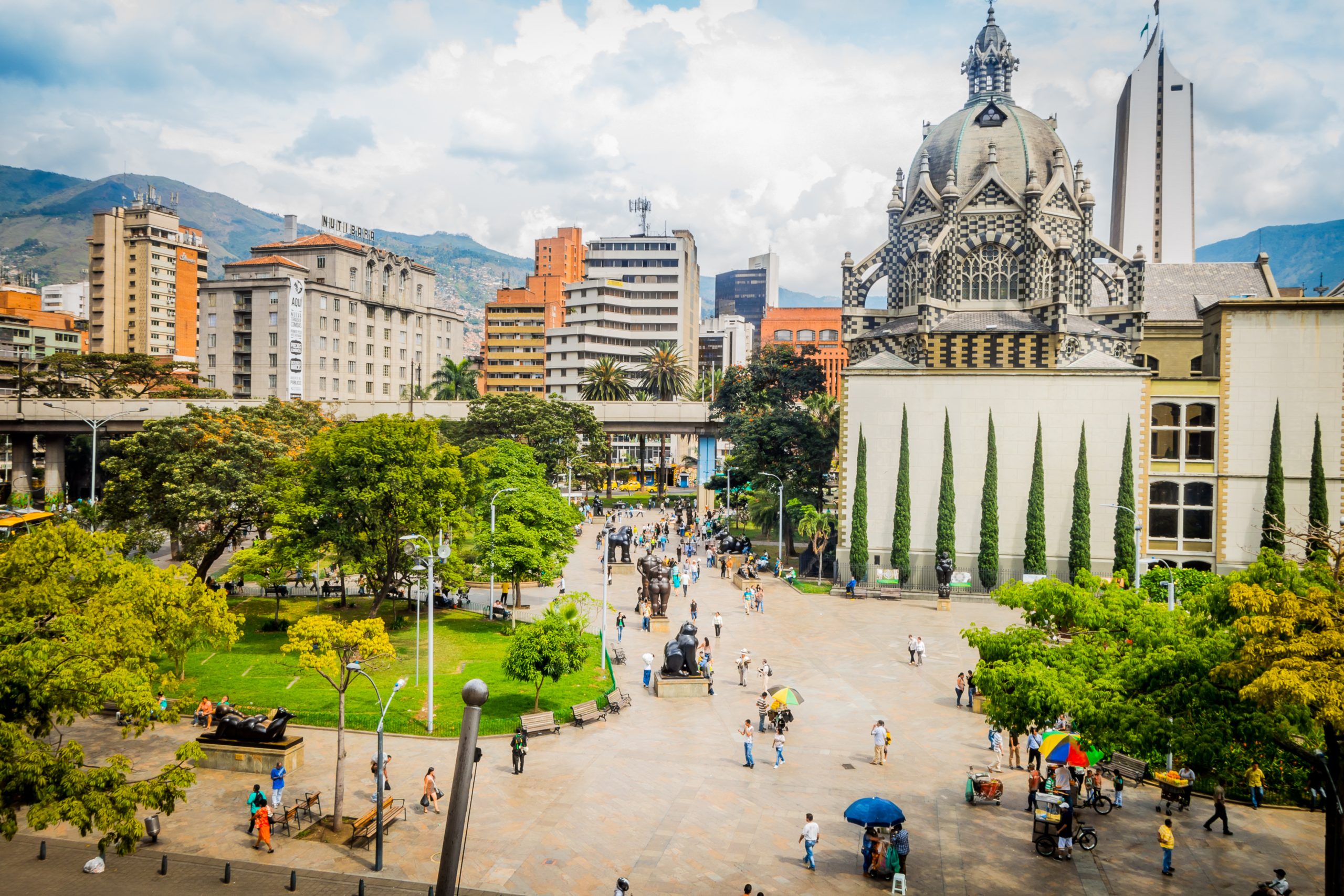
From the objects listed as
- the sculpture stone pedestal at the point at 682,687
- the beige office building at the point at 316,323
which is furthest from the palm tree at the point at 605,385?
the sculpture stone pedestal at the point at 682,687

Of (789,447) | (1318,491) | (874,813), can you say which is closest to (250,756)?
(874,813)

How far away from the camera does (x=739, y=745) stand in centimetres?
2784

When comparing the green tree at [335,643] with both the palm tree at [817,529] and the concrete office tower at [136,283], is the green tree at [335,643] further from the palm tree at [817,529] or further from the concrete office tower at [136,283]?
the concrete office tower at [136,283]

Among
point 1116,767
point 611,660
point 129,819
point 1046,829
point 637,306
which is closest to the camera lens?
point 129,819

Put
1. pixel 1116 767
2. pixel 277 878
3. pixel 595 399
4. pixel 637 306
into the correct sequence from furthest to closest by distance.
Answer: pixel 637 306 < pixel 595 399 < pixel 1116 767 < pixel 277 878

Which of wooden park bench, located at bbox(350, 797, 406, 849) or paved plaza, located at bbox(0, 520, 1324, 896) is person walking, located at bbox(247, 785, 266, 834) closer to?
paved plaza, located at bbox(0, 520, 1324, 896)

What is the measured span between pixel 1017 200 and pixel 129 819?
6317cm

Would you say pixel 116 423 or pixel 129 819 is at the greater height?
pixel 116 423

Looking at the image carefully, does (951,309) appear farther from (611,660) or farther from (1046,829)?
(1046,829)

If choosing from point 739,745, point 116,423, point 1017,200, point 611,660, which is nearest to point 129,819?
point 739,745

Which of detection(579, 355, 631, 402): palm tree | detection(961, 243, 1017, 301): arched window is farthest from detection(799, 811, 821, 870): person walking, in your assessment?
detection(579, 355, 631, 402): palm tree

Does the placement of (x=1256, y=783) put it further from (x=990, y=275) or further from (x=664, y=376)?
(x=664, y=376)

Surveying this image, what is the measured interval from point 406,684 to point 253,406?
44.5m

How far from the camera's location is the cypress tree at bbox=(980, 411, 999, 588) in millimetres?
54188
